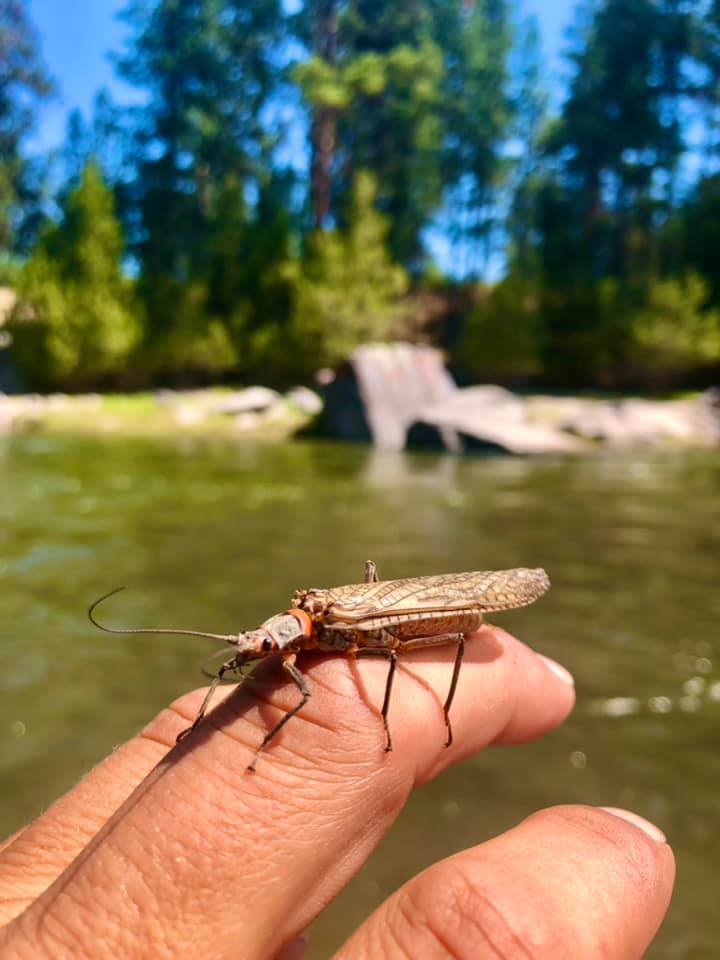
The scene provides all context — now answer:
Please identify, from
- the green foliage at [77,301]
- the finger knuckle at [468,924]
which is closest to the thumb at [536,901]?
the finger knuckle at [468,924]

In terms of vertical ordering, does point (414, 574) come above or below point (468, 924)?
below

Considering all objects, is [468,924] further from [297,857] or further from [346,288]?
[346,288]

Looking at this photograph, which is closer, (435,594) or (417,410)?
(435,594)

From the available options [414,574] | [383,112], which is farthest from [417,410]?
[383,112]

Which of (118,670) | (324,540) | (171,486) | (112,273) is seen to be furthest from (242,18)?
(118,670)

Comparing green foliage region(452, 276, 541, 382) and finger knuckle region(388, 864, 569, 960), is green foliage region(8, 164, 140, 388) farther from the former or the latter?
finger knuckle region(388, 864, 569, 960)

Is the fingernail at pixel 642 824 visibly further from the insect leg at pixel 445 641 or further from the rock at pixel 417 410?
the rock at pixel 417 410

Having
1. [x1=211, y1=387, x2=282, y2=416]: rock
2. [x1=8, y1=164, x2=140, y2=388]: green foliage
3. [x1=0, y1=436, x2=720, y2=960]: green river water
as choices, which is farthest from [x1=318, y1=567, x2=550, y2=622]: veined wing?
[x1=8, y1=164, x2=140, y2=388]: green foliage
